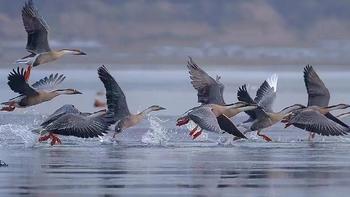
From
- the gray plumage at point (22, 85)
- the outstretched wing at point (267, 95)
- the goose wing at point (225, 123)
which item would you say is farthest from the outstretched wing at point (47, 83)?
the goose wing at point (225, 123)

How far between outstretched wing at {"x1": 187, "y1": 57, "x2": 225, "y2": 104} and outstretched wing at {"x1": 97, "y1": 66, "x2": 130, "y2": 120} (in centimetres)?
128

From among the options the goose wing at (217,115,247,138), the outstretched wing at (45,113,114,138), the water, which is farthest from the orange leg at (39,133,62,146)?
the goose wing at (217,115,247,138)

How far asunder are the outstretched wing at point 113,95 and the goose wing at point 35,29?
197 cm

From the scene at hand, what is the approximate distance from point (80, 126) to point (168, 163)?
2204mm

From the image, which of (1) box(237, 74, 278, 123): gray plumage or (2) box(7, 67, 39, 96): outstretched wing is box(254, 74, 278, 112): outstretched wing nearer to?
(1) box(237, 74, 278, 123): gray plumage

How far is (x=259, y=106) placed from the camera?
24391 millimetres

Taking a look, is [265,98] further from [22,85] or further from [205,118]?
[22,85]

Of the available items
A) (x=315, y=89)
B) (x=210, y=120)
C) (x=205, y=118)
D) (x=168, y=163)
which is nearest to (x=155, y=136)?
(x=315, y=89)

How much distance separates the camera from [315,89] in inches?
998

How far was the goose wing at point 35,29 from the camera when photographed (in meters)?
24.8

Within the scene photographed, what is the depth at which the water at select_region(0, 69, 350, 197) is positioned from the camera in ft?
55.0

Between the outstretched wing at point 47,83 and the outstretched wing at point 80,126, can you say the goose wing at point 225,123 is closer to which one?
the outstretched wing at point 80,126

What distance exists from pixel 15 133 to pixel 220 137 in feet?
12.2

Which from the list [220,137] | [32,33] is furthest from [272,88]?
[32,33]
